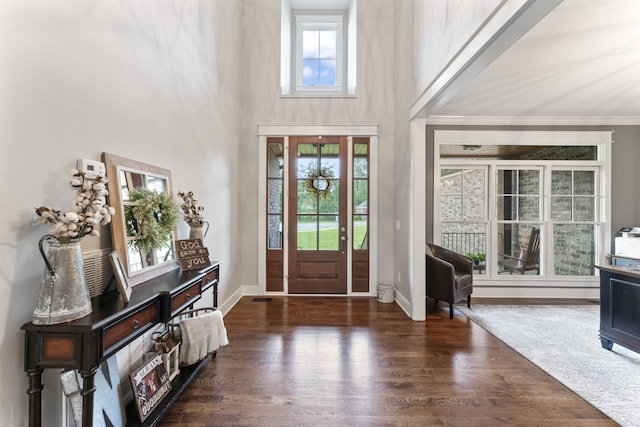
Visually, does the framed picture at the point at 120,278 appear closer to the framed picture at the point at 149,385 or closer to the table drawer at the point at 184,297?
the table drawer at the point at 184,297

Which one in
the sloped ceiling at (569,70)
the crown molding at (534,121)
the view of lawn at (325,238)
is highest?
the sloped ceiling at (569,70)

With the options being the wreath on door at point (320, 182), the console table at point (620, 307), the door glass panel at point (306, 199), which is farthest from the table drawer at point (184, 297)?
the console table at point (620, 307)

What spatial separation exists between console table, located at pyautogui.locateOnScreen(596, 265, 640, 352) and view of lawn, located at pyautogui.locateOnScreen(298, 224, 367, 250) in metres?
2.66

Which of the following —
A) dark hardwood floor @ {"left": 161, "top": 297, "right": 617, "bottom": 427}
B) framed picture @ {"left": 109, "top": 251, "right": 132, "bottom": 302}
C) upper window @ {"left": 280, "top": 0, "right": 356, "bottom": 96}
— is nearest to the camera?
framed picture @ {"left": 109, "top": 251, "right": 132, "bottom": 302}

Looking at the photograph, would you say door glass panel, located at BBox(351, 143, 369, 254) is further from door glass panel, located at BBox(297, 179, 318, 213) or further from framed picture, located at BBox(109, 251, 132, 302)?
framed picture, located at BBox(109, 251, 132, 302)

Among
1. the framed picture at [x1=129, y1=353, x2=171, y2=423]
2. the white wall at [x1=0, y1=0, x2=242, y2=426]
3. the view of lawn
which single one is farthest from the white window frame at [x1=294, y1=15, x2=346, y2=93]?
the framed picture at [x1=129, y1=353, x2=171, y2=423]

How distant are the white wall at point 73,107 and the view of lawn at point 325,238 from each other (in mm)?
1852

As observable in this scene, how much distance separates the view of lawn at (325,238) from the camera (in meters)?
4.27

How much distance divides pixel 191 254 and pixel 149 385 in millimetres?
886

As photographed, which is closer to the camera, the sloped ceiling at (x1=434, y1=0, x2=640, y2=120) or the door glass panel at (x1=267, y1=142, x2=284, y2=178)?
the sloped ceiling at (x1=434, y1=0, x2=640, y2=120)

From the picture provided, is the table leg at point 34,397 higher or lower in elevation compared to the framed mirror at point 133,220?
lower

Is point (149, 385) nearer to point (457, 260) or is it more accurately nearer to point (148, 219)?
point (148, 219)

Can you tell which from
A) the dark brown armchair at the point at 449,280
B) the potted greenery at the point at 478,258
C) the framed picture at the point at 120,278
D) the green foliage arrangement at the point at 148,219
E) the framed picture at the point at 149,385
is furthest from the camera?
the potted greenery at the point at 478,258

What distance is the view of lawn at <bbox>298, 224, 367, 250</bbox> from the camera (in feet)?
14.0
